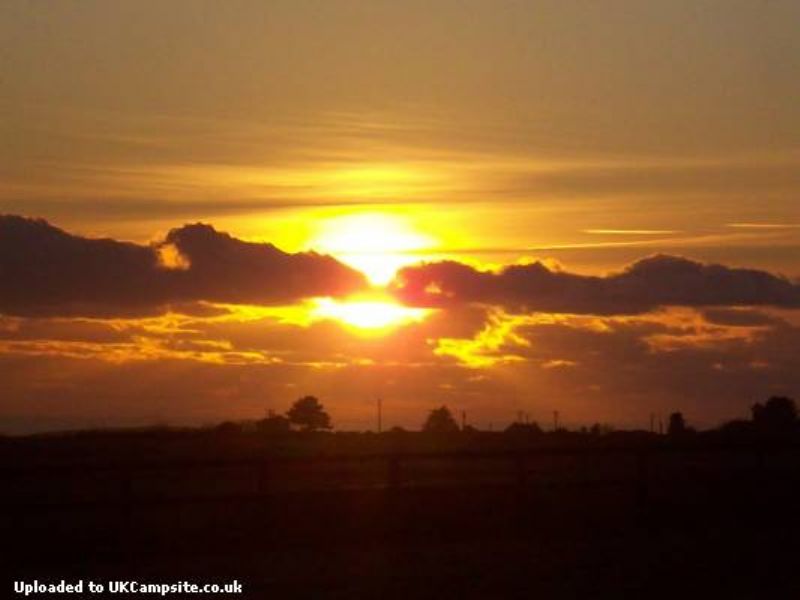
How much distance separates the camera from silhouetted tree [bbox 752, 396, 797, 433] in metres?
46.3

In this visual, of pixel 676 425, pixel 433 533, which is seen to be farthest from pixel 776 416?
pixel 433 533

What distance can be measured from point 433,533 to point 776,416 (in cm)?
3787

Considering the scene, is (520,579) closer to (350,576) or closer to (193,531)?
(350,576)

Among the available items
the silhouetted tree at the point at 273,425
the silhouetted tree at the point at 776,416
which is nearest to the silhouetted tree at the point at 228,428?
the silhouetted tree at the point at 273,425

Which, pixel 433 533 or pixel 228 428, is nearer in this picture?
pixel 433 533

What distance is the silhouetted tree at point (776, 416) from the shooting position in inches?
1822

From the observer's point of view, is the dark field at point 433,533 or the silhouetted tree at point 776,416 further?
the silhouetted tree at point 776,416

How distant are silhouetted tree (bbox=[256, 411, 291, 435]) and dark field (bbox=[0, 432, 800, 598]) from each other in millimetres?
27559

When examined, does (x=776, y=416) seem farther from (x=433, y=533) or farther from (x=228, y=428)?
(x=433, y=533)

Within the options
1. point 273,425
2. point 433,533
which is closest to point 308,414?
point 273,425

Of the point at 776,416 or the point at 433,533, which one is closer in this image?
the point at 433,533

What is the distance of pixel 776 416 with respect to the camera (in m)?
55.9

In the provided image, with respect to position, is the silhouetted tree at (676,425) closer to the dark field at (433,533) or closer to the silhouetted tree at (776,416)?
the silhouetted tree at (776,416)

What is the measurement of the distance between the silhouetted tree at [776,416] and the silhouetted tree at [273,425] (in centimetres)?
1875
